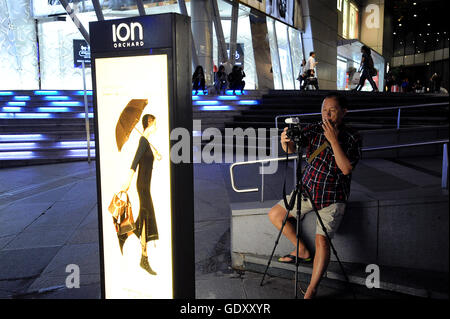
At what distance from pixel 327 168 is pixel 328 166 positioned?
0.02 metres

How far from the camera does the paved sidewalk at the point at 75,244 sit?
3.73m

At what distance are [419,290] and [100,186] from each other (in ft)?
9.39

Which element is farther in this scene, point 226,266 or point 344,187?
point 226,266

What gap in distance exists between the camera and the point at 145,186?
246cm

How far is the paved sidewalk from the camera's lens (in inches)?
147

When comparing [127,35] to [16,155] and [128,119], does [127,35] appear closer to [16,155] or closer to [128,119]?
[128,119]

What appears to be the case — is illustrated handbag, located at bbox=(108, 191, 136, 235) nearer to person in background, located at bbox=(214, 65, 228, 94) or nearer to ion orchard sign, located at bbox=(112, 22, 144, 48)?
ion orchard sign, located at bbox=(112, 22, 144, 48)

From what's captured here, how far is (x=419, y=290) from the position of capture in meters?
3.40

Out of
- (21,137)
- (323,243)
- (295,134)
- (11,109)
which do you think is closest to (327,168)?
(295,134)

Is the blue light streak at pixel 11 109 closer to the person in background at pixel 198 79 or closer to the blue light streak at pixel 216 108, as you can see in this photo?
the blue light streak at pixel 216 108

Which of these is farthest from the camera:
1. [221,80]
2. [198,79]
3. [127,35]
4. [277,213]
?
[221,80]

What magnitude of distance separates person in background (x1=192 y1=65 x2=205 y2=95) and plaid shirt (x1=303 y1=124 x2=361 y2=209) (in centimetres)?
1422
